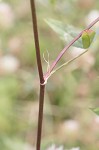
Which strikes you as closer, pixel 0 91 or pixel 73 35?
pixel 73 35

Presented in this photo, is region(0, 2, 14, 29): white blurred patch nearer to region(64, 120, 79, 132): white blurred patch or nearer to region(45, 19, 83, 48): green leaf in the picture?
region(64, 120, 79, 132): white blurred patch

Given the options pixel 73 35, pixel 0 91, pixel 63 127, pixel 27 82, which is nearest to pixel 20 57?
pixel 0 91

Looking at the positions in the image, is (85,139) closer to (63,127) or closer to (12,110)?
(63,127)

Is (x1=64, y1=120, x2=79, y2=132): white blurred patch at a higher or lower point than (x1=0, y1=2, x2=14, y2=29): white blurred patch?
lower

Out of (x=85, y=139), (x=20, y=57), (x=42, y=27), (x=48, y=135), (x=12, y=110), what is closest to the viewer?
(x=85, y=139)

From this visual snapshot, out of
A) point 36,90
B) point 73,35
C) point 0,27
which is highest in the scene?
point 73,35

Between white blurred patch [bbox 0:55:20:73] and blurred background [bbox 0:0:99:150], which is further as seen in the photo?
white blurred patch [bbox 0:55:20:73]

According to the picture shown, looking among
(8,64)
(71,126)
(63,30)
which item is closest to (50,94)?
(8,64)

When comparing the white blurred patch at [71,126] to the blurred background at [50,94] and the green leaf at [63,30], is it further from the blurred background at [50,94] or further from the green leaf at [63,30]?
the green leaf at [63,30]

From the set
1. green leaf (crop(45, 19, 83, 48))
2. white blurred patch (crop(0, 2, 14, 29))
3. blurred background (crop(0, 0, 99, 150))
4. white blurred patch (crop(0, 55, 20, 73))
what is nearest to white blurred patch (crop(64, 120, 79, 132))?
blurred background (crop(0, 0, 99, 150))
